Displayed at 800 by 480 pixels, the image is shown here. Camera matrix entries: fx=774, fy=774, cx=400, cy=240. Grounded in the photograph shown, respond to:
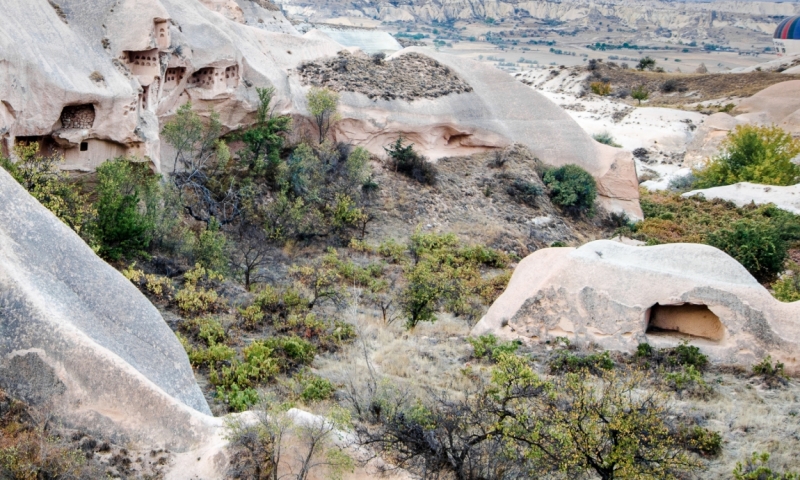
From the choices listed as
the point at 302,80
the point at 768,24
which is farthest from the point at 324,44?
the point at 768,24

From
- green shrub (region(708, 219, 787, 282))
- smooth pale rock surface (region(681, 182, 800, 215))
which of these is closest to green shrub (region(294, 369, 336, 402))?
green shrub (region(708, 219, 787, 282))

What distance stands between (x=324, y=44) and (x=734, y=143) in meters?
18.2

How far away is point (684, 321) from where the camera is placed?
14.3 m

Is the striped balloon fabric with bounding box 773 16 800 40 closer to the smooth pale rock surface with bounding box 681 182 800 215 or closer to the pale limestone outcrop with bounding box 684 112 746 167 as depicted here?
the pale limestone outcrop with bounding box 684 112 746 167

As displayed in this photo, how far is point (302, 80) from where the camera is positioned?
23609mm

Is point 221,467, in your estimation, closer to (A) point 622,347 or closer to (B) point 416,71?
(A) point 622,347

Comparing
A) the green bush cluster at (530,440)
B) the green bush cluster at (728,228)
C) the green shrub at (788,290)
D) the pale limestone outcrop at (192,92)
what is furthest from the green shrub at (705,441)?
the pale limestone outcrop at (192,92)

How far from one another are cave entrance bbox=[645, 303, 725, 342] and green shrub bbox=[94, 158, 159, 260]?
962cm

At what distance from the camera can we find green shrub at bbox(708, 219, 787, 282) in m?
20.0

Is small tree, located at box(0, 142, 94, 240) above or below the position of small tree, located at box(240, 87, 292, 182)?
above

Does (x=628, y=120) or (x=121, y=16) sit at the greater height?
(x=121, y=16)

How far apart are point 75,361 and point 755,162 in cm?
3026

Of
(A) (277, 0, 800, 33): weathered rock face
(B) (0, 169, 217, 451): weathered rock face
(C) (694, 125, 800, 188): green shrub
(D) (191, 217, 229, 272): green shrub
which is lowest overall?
(A) (277, 0, 800, 33): weathered rock face

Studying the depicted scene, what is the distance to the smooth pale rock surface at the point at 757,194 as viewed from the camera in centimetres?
2704
